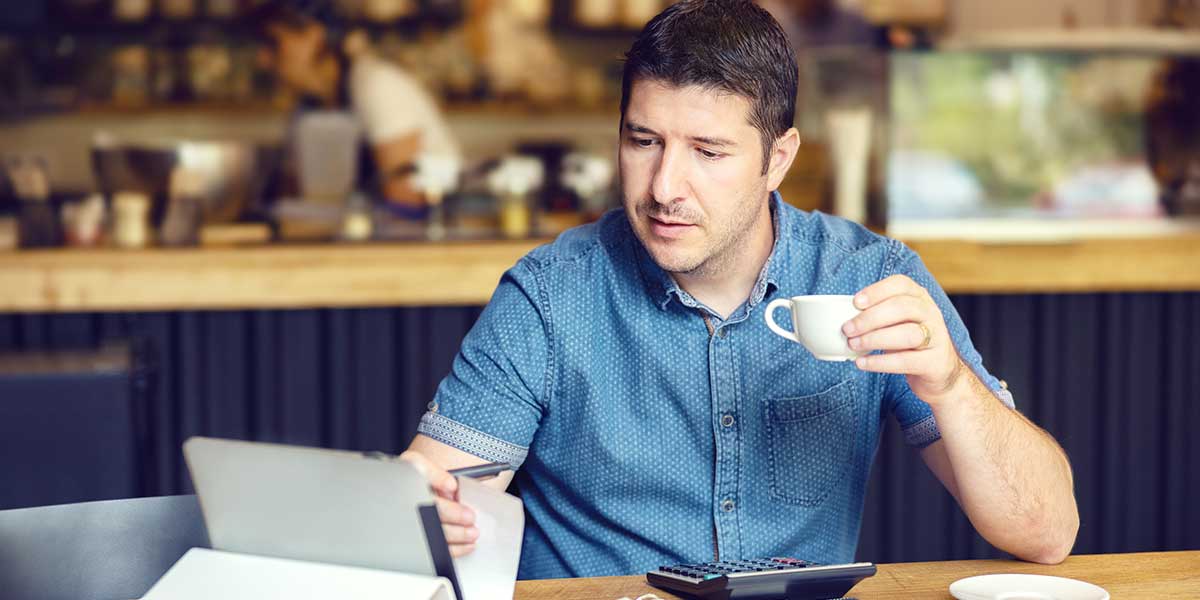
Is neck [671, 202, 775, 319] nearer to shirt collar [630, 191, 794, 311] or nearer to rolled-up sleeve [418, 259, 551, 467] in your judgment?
shirt collar [630, 191, 794, 311]

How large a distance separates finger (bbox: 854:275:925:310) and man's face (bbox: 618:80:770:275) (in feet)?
0.98

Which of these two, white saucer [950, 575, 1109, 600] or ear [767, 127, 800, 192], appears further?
ear [767, 127, 800, 192]

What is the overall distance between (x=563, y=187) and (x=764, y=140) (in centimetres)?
221

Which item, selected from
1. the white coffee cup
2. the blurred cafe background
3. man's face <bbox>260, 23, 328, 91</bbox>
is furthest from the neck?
man's face <bbox>260, 23, 328, 91</bbox>

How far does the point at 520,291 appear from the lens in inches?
61.8

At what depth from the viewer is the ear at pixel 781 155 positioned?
5.05 feet

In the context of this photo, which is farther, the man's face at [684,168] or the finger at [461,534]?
the man's face at [684,168]

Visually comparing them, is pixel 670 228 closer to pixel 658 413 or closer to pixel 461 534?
pixel 658 413

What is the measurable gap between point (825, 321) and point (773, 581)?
239 millimetres

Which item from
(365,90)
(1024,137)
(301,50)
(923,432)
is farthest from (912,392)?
(301,50)

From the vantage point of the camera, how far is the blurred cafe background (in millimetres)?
2961

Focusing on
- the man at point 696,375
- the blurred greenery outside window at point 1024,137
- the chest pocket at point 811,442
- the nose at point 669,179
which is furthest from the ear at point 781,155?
the blurred greenery outside window at point 1024,137

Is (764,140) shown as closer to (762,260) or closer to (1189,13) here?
(762,260)

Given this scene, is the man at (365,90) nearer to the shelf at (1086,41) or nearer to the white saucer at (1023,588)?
the shelf at (1086,41)
